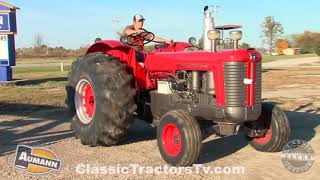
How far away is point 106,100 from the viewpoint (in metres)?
6.92

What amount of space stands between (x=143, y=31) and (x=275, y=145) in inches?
112

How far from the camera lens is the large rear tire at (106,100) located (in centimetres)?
686

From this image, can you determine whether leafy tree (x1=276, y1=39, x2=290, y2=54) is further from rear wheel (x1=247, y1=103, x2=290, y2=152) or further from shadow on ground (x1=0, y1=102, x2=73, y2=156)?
rear wheel (x1=247, y1=103, x2=290, y2=152)

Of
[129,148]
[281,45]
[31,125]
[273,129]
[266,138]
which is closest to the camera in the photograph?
[273,129]

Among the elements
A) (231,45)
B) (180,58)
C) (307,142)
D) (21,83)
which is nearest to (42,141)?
(180,58)

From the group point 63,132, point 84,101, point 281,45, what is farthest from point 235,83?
point 281,45

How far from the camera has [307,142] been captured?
757 centimetres

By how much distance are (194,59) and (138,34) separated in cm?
173

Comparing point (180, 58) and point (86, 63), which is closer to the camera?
point (180, 58)

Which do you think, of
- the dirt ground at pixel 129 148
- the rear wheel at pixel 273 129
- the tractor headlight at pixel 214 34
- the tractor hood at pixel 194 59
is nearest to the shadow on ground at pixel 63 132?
the dirt ground at pixel 129 148

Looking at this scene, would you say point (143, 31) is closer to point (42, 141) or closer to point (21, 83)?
point (42, 141)

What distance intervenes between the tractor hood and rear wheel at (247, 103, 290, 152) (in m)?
1.02

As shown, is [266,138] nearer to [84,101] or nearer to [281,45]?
[84,101]

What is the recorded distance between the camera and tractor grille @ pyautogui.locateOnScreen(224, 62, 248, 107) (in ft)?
19.4
